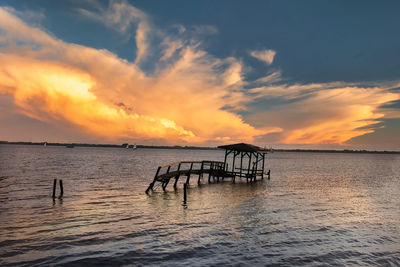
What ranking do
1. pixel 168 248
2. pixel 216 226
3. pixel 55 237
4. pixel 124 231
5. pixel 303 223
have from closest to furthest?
pixel 168 248, pixel 55 237, pixel 124 231, pixel 216 226, pixel 303 223

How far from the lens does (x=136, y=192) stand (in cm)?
2520

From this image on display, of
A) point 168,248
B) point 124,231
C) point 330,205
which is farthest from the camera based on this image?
point 330,205

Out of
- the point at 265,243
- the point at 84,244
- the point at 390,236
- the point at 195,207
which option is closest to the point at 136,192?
the point at 195,207

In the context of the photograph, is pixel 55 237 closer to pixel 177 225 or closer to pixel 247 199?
pixel 177 225

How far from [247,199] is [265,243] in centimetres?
1114

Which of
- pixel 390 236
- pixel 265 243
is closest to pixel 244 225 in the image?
pixel 265 243

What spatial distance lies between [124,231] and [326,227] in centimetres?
1007

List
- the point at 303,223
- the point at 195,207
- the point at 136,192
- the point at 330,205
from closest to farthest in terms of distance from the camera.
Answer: the point at 303,223
the point at 195,207
the point at 330,205
the point at 136,192

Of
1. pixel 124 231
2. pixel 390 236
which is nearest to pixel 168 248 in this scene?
pixel 124 231

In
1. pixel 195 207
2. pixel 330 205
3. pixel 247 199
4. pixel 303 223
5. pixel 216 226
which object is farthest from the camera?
pixel 247 199

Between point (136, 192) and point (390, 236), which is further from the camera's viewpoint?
point (136, 192)

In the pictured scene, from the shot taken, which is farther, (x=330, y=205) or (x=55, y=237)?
(x=330, y=205)

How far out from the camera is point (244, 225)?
47.8 feet

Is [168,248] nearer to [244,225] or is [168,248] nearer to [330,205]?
[244,225]
